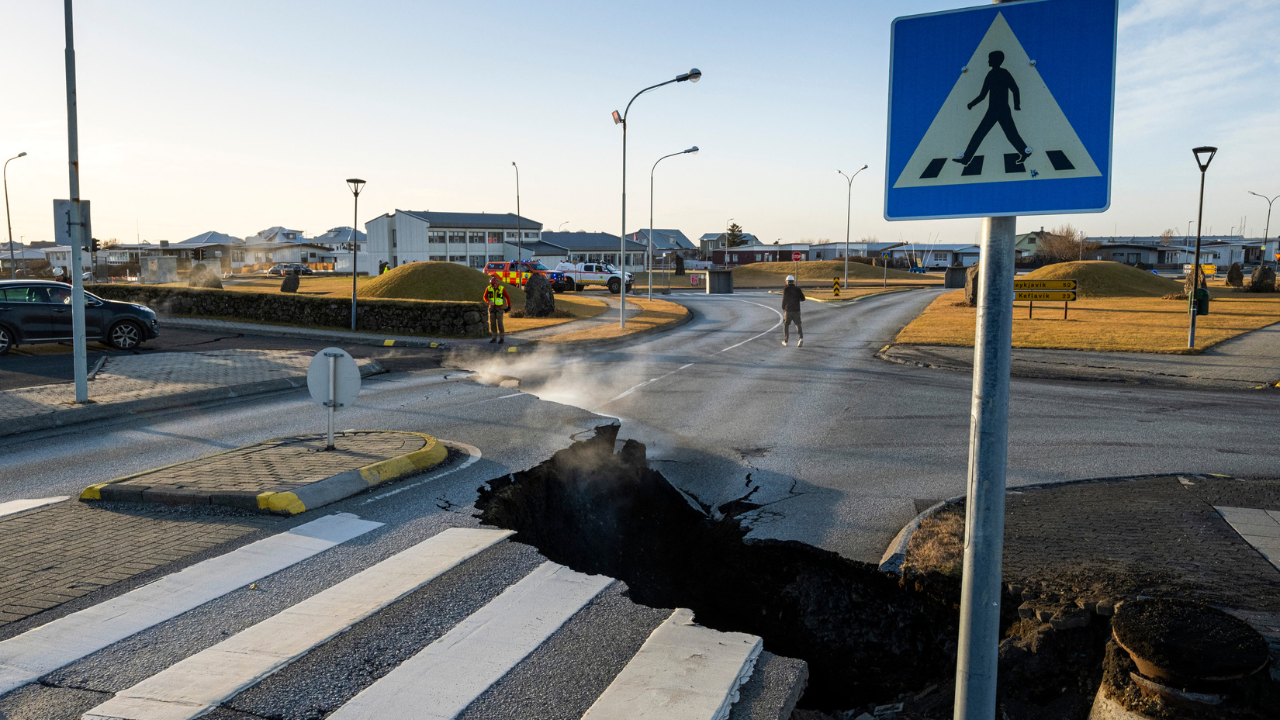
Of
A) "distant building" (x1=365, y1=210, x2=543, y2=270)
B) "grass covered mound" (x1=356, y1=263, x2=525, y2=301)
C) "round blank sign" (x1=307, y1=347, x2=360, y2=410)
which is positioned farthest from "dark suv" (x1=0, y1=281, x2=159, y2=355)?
"distant building" (x1=365, y1=210, x2=543, y2=270)

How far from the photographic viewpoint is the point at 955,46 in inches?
93.7

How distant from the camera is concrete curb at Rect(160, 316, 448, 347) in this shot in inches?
826

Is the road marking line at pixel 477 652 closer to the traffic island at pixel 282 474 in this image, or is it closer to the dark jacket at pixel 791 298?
the traffic island at pixel 282 474

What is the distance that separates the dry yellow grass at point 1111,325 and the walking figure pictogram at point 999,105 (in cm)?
1872

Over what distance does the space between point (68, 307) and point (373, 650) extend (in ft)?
56.2

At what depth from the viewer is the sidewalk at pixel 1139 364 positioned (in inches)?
577

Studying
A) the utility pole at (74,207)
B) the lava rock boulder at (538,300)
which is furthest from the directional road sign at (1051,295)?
the utility pole at (74,207)

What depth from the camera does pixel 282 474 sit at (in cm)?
703

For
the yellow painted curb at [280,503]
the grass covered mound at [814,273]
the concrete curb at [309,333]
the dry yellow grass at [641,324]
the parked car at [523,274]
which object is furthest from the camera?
the grass covered mound at [814,273]

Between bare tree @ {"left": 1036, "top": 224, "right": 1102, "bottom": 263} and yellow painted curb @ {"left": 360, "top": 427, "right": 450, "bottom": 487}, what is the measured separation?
312ft

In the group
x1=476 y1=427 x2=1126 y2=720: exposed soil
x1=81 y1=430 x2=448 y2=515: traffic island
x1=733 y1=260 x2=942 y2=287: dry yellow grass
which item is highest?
x1=733 y1=260 x2=942 y2=287: dry yellow grass

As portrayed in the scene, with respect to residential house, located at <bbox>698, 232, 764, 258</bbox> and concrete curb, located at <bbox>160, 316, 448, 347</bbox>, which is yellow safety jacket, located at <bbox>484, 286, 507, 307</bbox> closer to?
concrete curb, located at <bbox>160, 316, 448, 347</bbox>

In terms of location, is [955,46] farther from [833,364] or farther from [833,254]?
[833,254]

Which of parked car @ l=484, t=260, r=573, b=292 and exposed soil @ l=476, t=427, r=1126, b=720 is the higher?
parked car @ l=484, t=260, r=573, b=292
